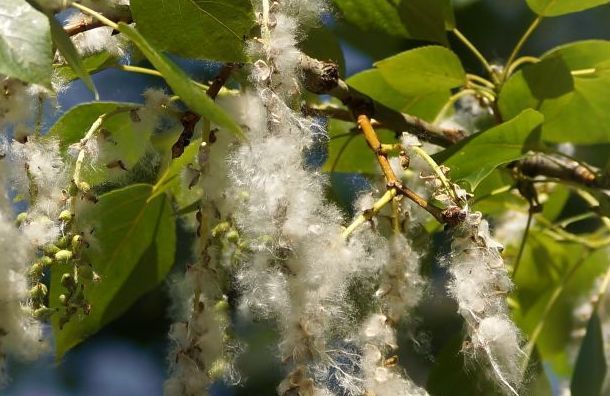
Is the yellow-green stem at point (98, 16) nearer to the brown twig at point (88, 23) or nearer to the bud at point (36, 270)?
the brown twig at point (88, 23)

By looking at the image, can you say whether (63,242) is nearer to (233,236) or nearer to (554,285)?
(233,236)

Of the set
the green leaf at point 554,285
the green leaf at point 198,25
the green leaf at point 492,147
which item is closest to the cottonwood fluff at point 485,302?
the green leaf at point 492,147

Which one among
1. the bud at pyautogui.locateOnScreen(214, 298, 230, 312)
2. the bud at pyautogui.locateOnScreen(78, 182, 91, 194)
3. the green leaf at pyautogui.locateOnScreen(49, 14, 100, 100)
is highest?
the green leaf at pyautogui.locateOnScreen(49, 14, 100, 100)

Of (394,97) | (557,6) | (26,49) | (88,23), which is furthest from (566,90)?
(26,49)

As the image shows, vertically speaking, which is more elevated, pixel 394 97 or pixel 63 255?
pixel 63 255

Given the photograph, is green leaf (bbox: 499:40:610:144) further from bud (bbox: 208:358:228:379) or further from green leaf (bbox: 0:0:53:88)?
green leaf (bbox: 0:0:53:88)

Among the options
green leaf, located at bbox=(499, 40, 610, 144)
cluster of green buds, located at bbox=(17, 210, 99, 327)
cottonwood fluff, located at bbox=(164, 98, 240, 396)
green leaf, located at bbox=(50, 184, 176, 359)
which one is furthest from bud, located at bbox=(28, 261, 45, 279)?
green leaf, located at bbox=(499, 40, 610, 144)
